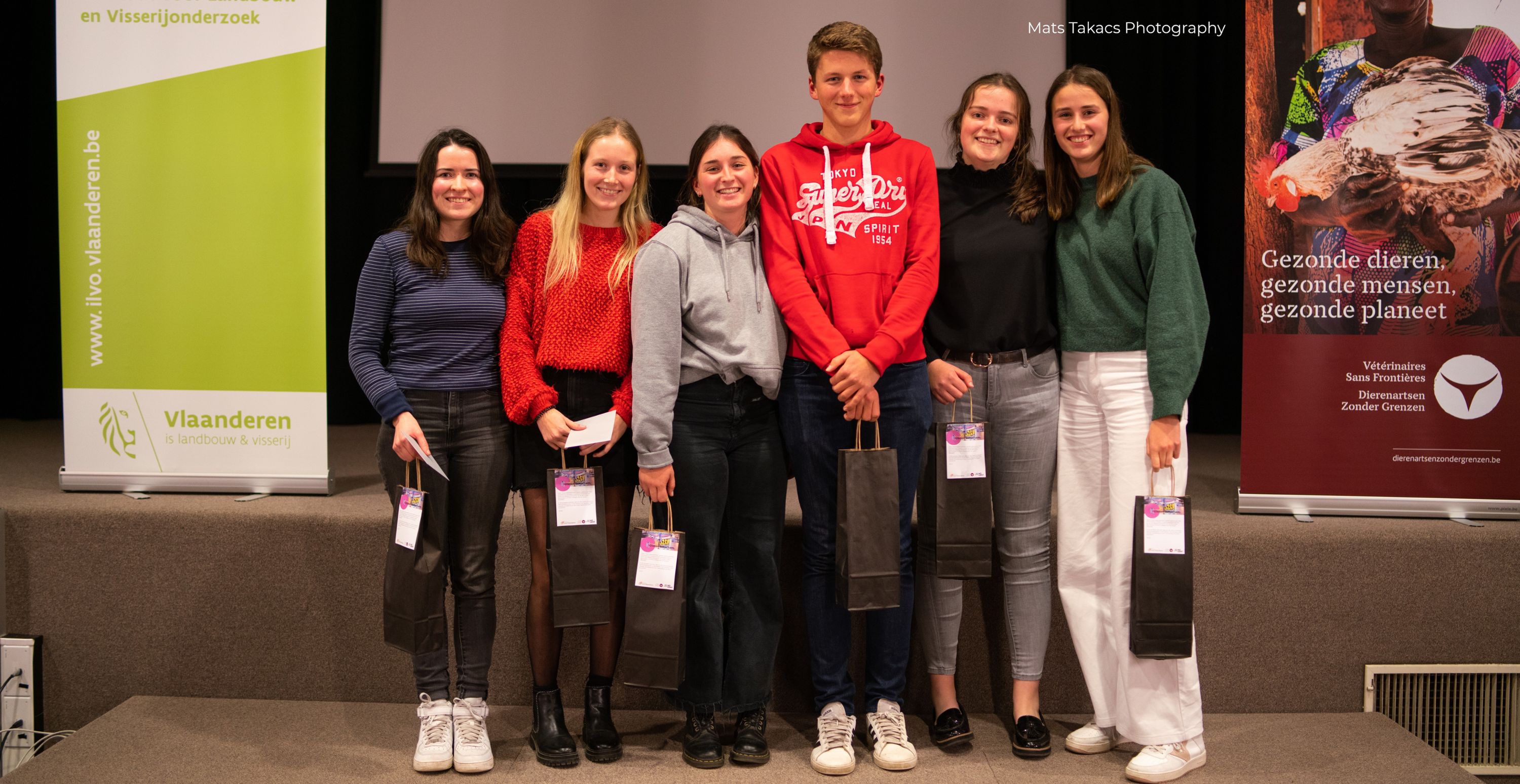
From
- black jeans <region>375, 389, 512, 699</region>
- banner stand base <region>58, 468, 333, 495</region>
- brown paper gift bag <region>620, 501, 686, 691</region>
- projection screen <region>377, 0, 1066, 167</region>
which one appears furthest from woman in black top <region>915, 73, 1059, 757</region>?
projection screen <region>377, 0, 1066, 167</region>

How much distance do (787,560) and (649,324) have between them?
84 centimetres

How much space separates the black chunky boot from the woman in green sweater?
0.89 m

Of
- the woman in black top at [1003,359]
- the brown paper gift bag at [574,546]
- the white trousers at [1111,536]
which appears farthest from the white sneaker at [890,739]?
the brown paper gift bag at [574,546]

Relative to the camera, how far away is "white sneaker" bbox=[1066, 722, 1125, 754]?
2.26m

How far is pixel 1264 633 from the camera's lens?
2.49m

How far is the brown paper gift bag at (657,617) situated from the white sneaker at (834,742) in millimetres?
Answer: 368

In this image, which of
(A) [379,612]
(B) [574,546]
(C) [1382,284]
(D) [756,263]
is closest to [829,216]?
(D) [756,263]

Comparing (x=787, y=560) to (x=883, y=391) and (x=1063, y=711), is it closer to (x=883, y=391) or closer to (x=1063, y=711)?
(x=883, y=391)

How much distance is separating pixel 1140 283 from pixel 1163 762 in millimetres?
1059

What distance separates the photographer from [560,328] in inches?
81.7

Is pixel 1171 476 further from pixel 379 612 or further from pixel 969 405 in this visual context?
pixel 379 612

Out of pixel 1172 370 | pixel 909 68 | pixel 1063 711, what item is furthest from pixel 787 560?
pixel 909 68

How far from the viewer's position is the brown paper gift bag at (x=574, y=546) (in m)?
2.04

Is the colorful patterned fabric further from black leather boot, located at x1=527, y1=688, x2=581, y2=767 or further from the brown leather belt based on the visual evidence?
black leather boot, located at x1=527, y1=688, x2=581, y2=767
